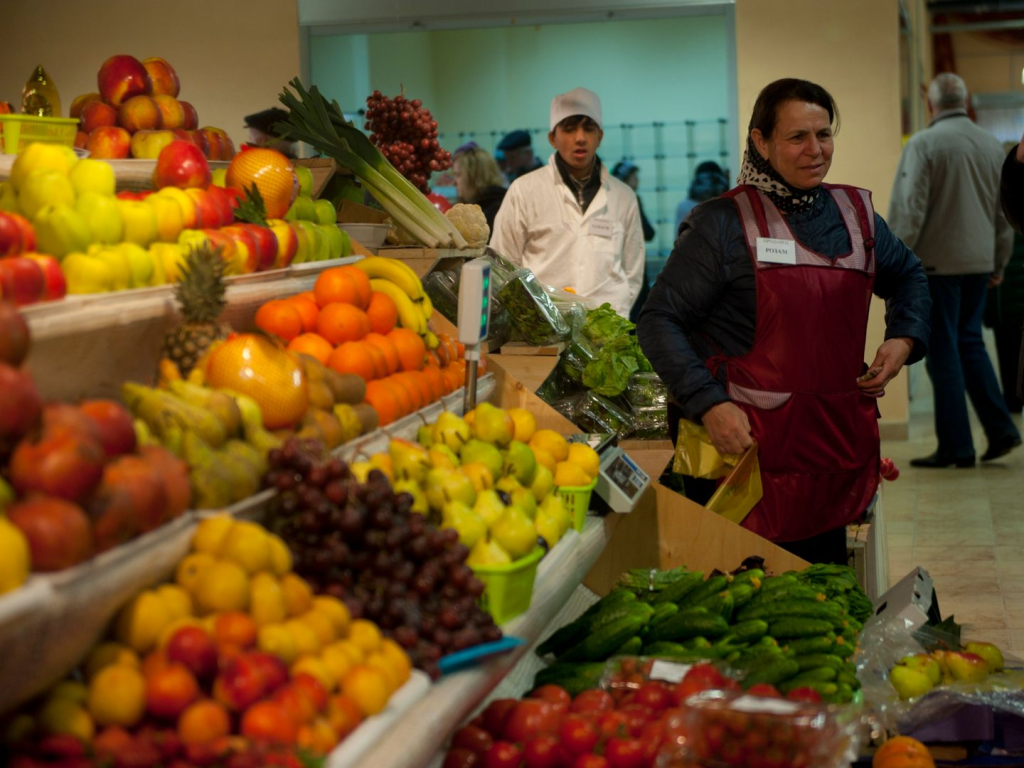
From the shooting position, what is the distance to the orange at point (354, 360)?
2.42 m

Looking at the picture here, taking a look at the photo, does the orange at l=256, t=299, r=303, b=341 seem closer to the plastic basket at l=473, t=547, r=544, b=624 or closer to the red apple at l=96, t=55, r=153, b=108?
the plastic basket at l=473, t=547, r=544, b=624

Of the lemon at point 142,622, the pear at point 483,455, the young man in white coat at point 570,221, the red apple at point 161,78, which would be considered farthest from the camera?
the young man in white coat at point 570,221

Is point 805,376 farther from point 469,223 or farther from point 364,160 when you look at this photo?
point 364,160

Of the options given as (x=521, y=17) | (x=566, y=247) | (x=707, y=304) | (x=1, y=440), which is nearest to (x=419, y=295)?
(x=707, y=304)

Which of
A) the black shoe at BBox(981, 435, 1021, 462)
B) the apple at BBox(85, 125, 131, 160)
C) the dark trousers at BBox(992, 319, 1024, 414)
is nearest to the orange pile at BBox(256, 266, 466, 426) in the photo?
the apple at BBox(85, 125, 131, 160)

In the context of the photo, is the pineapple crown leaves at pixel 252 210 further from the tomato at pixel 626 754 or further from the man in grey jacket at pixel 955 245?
the man in grey jacket at pixel 955 245

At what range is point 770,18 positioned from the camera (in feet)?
25.0

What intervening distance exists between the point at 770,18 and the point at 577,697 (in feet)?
20.6

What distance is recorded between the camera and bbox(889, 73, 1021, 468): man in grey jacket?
7.36 meters

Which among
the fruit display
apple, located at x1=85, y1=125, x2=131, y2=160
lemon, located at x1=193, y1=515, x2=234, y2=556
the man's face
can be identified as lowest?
the fruit display

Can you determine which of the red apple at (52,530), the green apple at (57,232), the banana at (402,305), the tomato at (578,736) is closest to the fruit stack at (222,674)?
the red apple at (52,530)

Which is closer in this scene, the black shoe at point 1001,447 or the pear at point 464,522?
the pear at point 464,522

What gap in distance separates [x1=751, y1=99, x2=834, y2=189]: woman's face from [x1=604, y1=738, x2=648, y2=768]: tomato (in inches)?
77.6

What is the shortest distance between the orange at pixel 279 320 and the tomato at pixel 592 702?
2.96 ft
